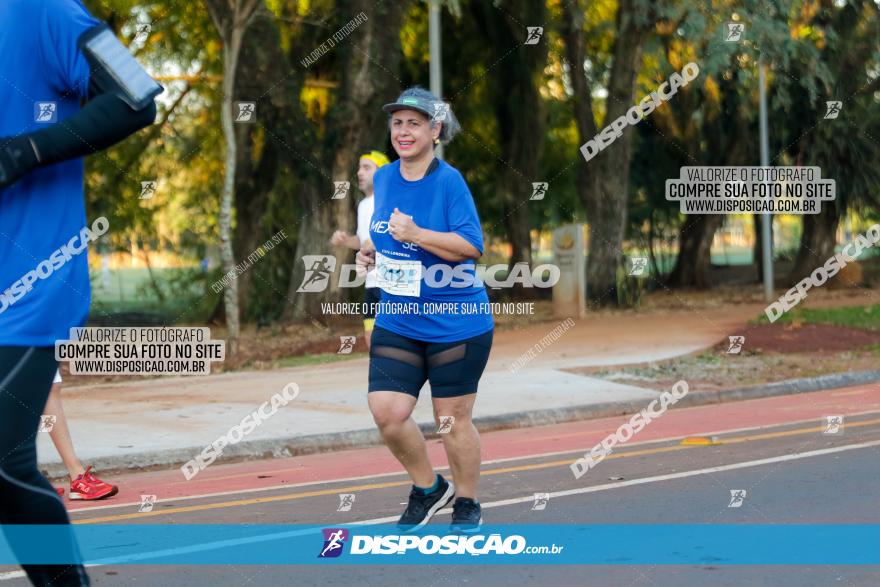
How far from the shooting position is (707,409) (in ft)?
41.1

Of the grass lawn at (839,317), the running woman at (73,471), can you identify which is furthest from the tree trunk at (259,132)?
the running woman at (73,471)

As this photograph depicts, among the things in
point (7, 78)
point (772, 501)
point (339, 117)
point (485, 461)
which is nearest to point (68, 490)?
point (485, 461)

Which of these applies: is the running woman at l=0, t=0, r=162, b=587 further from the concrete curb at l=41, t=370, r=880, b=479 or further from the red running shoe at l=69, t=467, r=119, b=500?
the concrete curb at l=41, t=370, r=880, b=479

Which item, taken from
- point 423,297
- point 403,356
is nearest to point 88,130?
point 423,297

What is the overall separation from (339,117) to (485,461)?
1120 cm

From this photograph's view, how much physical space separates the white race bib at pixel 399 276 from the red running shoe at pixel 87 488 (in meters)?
2.77

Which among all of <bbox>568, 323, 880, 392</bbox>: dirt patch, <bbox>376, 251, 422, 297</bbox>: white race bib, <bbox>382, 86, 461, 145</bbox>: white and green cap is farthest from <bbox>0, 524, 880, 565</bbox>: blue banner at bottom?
<bbox>568, 323, 880, 392</bbox>: dirt patch

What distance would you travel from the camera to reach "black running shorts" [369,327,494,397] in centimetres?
621

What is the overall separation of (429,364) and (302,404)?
6.32 m

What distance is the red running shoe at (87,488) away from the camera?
8062 millimetres

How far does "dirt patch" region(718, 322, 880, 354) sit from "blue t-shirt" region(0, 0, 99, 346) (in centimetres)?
1395

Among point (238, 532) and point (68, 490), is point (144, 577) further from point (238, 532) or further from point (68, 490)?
point (68, 490)

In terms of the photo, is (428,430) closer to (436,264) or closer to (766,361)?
(436,264)

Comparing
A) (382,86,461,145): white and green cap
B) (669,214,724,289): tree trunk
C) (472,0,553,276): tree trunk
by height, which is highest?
(472,0,553,276): tree trunk
